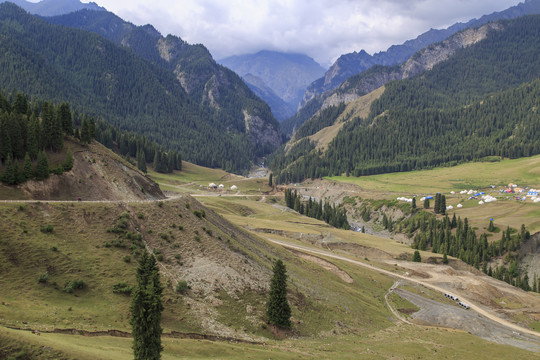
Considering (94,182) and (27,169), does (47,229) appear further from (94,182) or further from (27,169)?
(94,182)

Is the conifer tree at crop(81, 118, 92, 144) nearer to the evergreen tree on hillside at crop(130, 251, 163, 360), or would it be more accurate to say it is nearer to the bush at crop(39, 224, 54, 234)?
the bush at crop(39, 224, 54, 234)

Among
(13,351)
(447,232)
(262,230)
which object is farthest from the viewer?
(447,232)

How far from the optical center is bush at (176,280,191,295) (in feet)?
164

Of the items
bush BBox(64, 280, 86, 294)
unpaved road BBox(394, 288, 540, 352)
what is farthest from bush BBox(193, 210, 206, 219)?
unpaved road BBox(394, 288, 540, 352)

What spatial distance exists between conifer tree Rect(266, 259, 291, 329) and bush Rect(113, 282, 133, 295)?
743 inches

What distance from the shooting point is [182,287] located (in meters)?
50.2

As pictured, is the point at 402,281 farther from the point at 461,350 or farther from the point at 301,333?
the point at 301,333

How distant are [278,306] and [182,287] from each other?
44.3 feet

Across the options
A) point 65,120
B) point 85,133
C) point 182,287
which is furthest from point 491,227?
point 65,120

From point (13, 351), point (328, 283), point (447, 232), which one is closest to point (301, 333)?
point (328, 283)

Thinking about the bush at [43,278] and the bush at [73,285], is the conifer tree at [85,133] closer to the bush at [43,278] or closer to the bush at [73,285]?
the bush at [43,278]

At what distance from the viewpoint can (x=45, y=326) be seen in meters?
36.4

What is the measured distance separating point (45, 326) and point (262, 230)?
90556mm

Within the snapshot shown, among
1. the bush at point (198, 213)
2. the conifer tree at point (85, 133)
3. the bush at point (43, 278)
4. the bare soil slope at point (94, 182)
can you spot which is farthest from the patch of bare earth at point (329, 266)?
the bush at point (43, 278)
